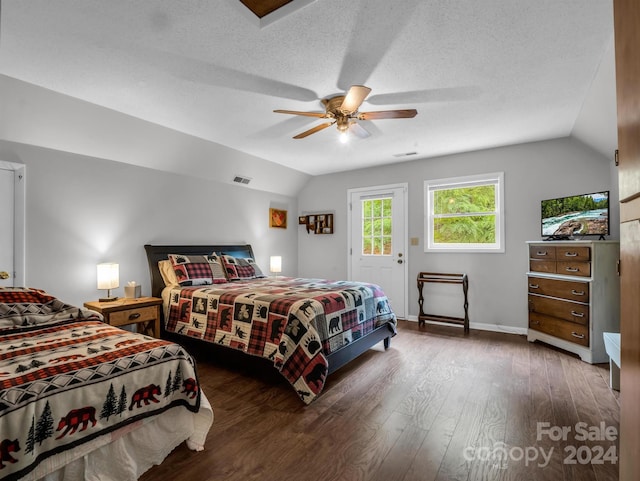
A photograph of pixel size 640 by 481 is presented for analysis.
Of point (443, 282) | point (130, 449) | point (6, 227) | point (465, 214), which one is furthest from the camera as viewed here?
point (465, 214)

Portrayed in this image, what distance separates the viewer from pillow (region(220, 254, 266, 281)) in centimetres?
418

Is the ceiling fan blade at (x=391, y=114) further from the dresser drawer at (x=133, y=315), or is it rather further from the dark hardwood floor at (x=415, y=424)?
the dresser drawer at (x=133, y=315)

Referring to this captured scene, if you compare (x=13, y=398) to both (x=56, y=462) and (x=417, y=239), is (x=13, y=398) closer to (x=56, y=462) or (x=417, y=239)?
(x=56, y=462)

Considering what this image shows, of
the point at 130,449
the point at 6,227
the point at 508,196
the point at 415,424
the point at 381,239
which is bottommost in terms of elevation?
the point at 415,424

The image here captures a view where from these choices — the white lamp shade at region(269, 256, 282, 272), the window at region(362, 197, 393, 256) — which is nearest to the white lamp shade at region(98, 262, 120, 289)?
the white lamp shade at region(269, 256, 282, 272)

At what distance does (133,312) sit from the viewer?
3.14 m

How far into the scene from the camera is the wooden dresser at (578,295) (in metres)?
3.06

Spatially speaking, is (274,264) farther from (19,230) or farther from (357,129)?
(19,230)

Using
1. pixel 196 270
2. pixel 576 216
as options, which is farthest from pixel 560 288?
pixel 196 270

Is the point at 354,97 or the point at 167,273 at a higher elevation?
the point at 354,97

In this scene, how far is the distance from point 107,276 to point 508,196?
489 cm

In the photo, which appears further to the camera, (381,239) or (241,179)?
(381,239)

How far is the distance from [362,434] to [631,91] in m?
2.05

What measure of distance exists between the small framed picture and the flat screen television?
3.95m
